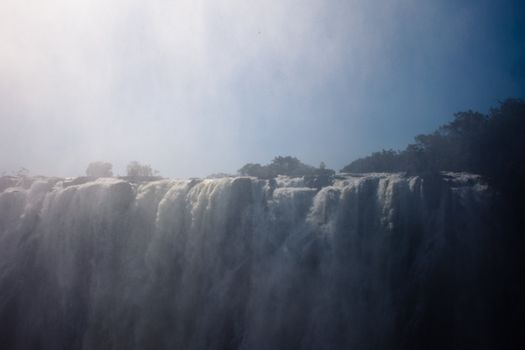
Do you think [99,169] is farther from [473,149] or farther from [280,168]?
[473,149]

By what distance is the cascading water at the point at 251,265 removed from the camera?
1473cm

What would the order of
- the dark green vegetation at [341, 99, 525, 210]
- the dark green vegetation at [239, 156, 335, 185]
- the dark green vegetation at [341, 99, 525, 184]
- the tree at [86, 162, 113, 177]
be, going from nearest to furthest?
the dark green vegetation at [341, 99, 525, 210] < the dark green vegetation at [341, 99, 525, 184] < the dark green vegetation at [239, 156, 335, 185] < the tree at [86, 162, 113, 177]

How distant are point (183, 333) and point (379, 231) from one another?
1078 cm

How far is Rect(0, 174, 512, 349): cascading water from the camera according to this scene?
14.7 metres

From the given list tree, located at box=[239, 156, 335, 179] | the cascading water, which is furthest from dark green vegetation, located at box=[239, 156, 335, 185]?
the cascading water

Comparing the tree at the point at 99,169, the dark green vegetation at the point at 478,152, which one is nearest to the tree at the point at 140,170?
the tree at the point at 99,169

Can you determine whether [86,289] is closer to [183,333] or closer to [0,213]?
[183,333]

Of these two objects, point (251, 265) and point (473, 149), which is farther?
point (473, 149)

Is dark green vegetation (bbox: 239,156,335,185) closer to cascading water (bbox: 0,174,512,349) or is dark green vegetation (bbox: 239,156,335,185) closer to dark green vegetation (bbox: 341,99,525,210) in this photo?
dark green vegetation (bbox: 341,99,525,210)

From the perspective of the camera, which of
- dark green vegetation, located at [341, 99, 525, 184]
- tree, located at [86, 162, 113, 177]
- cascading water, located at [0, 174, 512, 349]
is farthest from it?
tree, located at [86, 162, 113, 177]

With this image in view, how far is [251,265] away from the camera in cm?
1775

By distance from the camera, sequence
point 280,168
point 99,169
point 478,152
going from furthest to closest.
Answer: point 99,169
point 280,168
point 478,152

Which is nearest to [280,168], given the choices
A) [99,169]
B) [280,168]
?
[280,168]

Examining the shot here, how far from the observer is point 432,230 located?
49.9 feet
